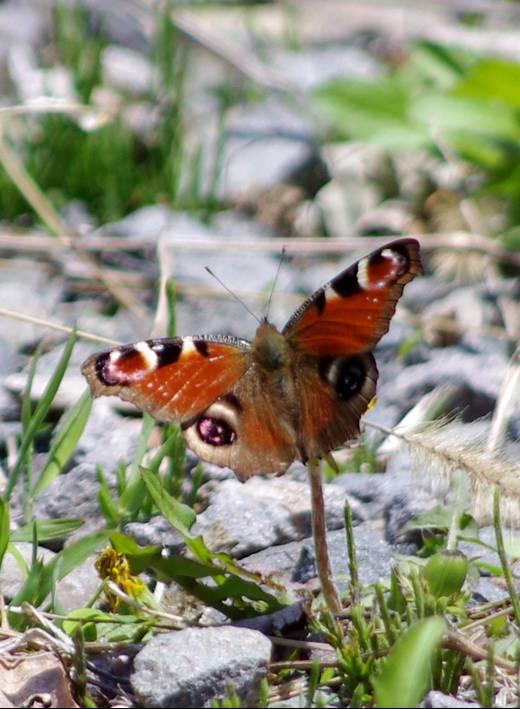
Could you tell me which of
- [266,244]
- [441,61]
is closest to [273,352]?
[266,244]

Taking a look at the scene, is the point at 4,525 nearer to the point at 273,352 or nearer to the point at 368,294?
the point at 273,352

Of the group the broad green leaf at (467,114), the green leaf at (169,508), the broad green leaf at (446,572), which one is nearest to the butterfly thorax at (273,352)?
the green leaf at (169,508)

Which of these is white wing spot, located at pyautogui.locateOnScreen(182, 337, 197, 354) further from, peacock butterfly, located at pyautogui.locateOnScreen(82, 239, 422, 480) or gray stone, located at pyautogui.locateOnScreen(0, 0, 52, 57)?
gray stone, located at pyautogui.locateOnScreen(0, 0, 52, 57)

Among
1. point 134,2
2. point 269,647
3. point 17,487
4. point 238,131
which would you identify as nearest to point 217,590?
point 269,647

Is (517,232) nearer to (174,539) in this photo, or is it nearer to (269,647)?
(174,539)

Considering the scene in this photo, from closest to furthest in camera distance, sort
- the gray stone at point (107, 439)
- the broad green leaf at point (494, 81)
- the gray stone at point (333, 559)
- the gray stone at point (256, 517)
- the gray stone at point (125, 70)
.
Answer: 1. the gray stone at point (333, 559)
2. the gray stone at point (256, 517)
3. the gray stone at point (107, 439)
4. the broad green leaf at point (494, 81)
5. the gray stone at point (125, 70)

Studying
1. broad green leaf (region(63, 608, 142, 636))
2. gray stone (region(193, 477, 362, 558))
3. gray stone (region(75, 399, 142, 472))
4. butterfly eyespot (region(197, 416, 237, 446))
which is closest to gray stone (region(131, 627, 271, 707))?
broad green leaf (region(63, 608, 142, 636))

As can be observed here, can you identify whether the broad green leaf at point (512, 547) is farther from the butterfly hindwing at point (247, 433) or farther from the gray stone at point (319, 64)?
the gray stone at point (319, 64)

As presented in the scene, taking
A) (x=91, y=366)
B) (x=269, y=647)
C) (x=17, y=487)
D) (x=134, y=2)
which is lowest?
(x=17, y=487)
